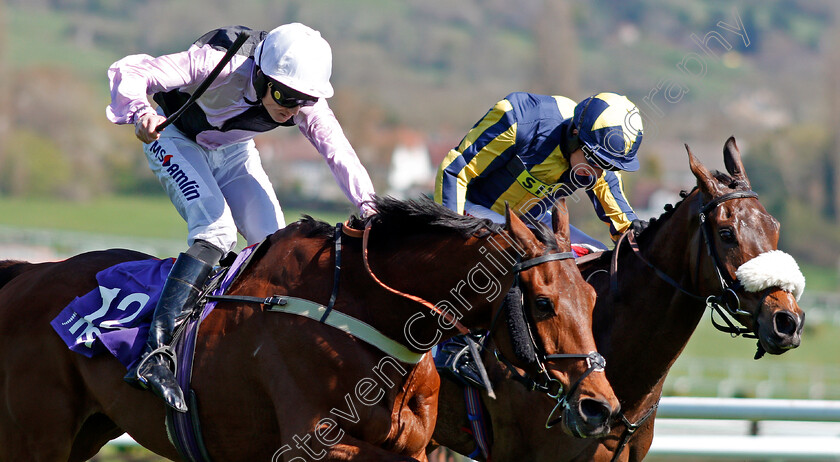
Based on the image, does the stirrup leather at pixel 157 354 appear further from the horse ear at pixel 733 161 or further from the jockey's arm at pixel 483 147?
the horse ear at pixel 733 161

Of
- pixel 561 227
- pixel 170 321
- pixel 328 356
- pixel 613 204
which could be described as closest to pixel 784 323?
pixel 561 227

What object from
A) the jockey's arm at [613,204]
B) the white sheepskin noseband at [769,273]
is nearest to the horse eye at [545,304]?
the white sheepskin noseband at [769,273]

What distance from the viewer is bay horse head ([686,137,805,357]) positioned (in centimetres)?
388

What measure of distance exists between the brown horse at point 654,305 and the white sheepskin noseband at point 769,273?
1cm

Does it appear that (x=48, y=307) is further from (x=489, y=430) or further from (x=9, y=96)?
(x=9, y=96)

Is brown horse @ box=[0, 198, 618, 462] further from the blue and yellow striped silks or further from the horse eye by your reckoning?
the blue and yellow striped silks

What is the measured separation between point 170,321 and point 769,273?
2.37m

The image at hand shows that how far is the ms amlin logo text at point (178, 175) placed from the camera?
3.93 metres

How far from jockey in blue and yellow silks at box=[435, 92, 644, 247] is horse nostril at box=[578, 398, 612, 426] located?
1.70 m

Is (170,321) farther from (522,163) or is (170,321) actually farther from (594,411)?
(522,163)

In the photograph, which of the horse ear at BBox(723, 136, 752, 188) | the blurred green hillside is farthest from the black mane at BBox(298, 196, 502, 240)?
the blurred green hillside

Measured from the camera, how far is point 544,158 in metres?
4.99

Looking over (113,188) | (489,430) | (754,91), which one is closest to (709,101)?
(754,91)

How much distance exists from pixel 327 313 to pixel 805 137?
53742 mm
